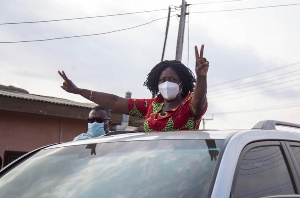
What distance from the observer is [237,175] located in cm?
246

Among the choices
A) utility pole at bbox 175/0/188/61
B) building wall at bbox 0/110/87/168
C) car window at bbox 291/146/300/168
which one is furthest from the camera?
utility pole at bbox 175/0/188/61

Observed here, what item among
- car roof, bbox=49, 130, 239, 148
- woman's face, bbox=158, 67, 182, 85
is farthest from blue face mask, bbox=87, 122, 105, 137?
car roof, bbox=49, 130, 239, 148

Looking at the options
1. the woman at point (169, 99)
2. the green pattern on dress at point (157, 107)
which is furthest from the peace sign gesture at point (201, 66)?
→ the green pattern on dress at point (157, 107)

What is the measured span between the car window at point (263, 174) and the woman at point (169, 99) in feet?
2.82

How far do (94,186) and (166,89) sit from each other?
1.56 m

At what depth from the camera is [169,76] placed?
4.19 meters

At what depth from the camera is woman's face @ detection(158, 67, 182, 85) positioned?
165 inches

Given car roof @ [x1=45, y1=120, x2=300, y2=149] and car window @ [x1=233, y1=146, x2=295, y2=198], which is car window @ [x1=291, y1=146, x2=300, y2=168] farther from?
car window @ [x1=233, y1=146, x2=295, y2=198]

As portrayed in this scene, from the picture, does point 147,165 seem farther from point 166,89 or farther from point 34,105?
point 34,105

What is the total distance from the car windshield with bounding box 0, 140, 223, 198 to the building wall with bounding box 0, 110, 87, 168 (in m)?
9.84

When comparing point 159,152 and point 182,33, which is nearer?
point 159,152

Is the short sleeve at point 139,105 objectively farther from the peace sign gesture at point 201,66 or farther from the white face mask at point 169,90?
the peace sign gesture at point 201,66

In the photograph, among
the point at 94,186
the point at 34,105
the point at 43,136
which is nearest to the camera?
the point at 94,186

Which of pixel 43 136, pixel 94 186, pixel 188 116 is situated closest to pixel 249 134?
pixel 94 186
